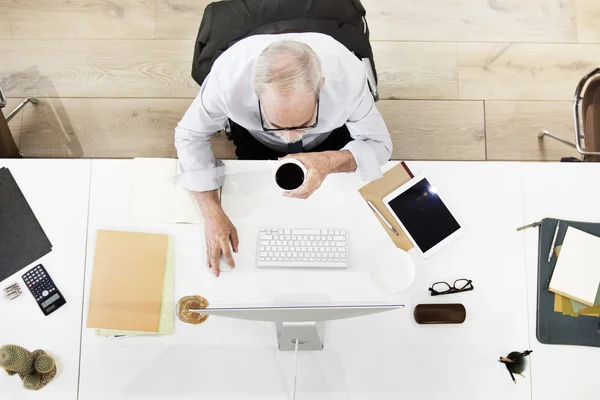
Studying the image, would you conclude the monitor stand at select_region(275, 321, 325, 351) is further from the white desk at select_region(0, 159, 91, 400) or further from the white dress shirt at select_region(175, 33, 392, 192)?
the white desk at select_region(0, 159, 91, 400)

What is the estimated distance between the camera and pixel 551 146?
2391 mm

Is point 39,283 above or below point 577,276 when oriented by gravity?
below

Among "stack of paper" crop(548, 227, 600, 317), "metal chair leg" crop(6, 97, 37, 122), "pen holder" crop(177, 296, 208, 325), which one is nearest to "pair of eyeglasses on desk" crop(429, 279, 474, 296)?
"stack of paper" crop(548, 227, 600, 317)

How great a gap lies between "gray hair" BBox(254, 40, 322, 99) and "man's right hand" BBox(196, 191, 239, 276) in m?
0.48

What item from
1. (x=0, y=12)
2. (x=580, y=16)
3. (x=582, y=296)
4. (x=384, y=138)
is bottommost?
(x=0, y=12)

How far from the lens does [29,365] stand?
1.46 m

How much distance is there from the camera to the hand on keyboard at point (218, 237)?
1.53 meters

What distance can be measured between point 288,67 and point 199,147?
510mm

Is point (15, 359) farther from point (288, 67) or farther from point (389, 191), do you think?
point (389, 191)

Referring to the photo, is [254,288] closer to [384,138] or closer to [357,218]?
[357,218]

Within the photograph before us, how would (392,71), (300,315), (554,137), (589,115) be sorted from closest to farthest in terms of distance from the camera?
(300,315)
(589,115)
(554,137)
(392,71)

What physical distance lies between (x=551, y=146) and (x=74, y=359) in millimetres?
2230

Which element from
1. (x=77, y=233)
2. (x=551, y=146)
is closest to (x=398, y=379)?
(x=77, y=233)

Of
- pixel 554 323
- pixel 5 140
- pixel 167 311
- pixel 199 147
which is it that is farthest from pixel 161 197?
pixel 554 323
